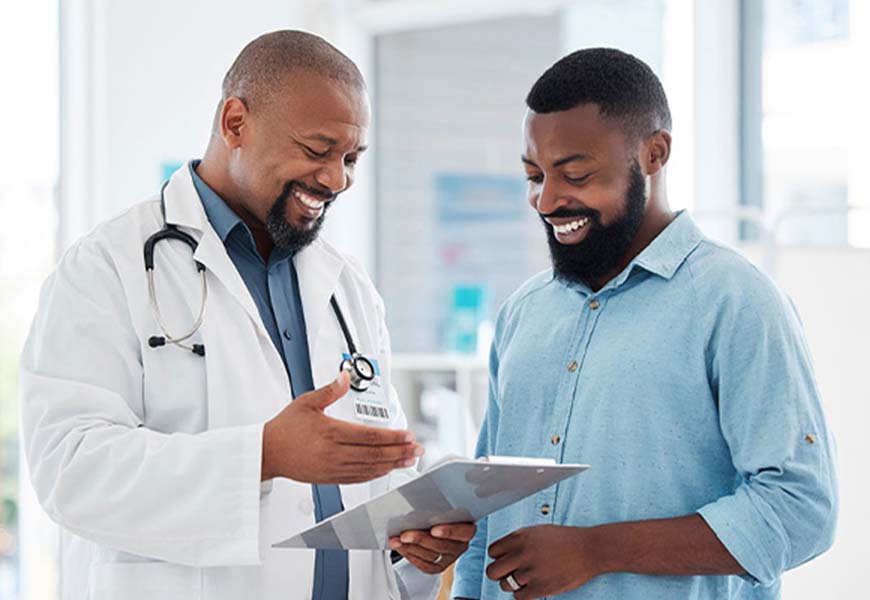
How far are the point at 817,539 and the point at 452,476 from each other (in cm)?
46

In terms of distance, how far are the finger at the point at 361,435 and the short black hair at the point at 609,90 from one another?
494 mm

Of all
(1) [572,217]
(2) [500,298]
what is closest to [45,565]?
(2) [500,298]

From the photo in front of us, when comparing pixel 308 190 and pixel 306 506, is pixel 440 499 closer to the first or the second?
pixel 306 506

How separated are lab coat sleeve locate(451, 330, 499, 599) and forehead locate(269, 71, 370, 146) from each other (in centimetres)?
42

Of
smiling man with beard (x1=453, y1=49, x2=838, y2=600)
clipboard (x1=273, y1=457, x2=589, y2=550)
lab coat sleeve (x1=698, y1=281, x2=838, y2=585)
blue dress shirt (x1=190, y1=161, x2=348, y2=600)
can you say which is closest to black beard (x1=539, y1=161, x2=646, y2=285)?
smiling man with beard (x1=453, y1=49, x2=838, y2=600)

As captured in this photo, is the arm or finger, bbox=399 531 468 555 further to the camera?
finger, bbox=399 531 468 555

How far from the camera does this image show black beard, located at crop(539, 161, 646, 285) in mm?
1455

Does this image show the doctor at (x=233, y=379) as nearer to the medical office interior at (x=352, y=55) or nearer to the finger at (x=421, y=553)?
the finger at (x=421, y=553)

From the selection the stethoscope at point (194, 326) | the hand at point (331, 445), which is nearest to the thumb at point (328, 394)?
the hand at point (331, 445)

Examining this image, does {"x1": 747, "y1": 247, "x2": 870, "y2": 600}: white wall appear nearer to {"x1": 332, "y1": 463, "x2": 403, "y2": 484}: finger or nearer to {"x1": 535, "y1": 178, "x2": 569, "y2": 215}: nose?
{"x1": 535, "y1": 178, "x2": 569, "y2": 215}: nose

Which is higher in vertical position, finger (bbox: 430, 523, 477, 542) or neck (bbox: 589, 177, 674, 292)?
neck (bbox: 589, 177, 674, 292)

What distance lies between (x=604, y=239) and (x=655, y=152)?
0.45 ft

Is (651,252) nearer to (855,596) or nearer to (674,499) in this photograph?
(674,499)

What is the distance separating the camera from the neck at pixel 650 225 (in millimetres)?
1480
